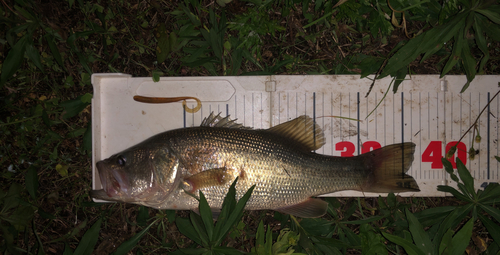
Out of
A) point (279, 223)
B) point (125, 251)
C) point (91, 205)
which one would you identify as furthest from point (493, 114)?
point (91, 205)

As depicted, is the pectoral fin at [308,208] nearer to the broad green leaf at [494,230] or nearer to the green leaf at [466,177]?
the green leaf at [466,177]

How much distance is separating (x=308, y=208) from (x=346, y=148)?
0.67 m

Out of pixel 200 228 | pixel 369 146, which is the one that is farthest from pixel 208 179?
pixel 369 146

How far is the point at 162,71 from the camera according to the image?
285 cm

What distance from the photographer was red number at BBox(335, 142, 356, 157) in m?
2.67

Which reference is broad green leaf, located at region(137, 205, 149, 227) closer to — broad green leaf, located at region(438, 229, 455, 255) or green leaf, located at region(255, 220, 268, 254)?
green leaf, located at region(255, 220, 268, 254)

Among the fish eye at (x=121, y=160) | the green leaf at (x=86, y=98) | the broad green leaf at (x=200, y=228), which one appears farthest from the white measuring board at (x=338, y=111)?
the broad green leaf at (x=200, y=228)

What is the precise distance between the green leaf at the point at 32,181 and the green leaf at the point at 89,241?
2.39 ft

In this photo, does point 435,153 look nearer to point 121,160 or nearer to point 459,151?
point 459,151

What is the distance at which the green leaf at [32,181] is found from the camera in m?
2.86

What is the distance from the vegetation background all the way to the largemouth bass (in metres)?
0.32

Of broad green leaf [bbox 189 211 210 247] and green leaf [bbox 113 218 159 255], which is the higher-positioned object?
broad green leaf [bbox 189 211 210 247]

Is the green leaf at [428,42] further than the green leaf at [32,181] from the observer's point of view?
No

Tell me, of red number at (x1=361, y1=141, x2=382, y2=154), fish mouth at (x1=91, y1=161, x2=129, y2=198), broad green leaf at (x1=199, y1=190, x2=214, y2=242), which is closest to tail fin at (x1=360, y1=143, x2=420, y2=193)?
red number at (x1=361, y1=141, x2=382, y2=154)
